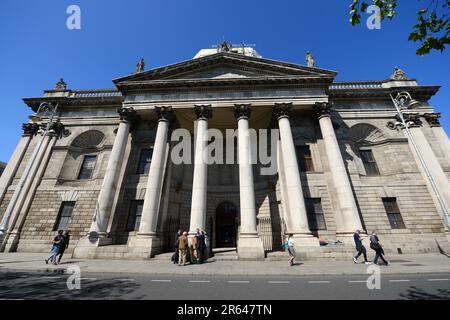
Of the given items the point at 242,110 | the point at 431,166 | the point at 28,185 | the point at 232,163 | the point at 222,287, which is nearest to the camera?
the point at 222,287

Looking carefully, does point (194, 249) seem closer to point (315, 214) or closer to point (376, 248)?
point (376, 248)

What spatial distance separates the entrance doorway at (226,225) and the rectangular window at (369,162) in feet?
40.4

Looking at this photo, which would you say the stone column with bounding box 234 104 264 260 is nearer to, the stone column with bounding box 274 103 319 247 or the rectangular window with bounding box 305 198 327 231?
the stone column with bounding box 274 103 319 247

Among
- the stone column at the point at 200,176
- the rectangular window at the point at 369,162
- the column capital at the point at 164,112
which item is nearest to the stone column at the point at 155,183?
the column capital at the point at 164,112

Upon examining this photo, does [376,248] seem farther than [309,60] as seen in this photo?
No

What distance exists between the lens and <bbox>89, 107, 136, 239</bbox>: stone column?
44.4 feet

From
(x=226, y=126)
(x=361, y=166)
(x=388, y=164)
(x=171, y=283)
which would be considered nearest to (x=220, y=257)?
(x=171, y=283)

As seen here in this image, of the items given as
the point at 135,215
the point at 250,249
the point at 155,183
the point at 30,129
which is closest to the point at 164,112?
the point at 155,183

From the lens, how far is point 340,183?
13953mm

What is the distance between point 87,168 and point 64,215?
4.34 meters

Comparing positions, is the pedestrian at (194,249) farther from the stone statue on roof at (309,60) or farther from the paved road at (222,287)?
the stone statue on roof at (309,60)

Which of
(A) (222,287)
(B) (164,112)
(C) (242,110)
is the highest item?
(B) (164,112)

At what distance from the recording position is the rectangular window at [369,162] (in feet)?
56.8
